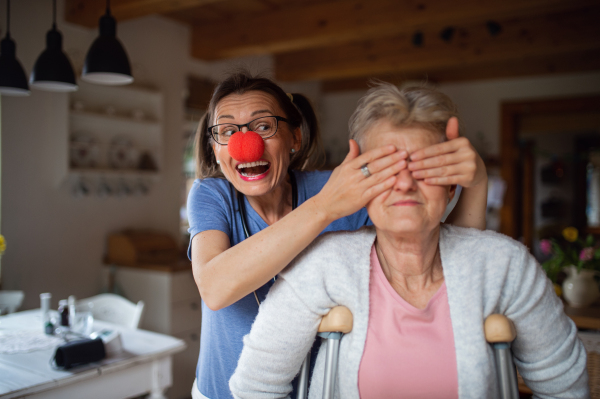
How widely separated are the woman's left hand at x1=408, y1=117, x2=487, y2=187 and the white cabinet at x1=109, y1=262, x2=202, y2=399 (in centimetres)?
278

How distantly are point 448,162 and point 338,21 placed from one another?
10.2 feet

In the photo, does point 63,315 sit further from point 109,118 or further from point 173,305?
point 109,118

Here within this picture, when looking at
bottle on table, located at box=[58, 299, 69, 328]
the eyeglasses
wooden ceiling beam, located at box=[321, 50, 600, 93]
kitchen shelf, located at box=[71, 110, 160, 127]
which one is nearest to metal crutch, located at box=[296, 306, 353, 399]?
the eyeglasses

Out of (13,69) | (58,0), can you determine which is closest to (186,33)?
(58,0)

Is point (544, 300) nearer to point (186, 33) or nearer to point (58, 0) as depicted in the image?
point (58, 0)

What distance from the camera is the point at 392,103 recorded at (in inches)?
39.5

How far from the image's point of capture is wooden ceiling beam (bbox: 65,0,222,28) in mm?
3106

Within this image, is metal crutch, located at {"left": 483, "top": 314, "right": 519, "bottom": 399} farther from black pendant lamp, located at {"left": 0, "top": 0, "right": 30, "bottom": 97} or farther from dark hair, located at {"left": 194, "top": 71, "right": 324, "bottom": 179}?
black pendant lamp, located at {"left": 0, "top": 0, "right": 30, "bottom": 97}

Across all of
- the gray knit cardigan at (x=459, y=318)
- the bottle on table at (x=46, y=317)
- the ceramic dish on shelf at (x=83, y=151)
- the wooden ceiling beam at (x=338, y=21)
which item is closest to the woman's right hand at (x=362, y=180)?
the gray knit cardigan at (x=459, y=318)

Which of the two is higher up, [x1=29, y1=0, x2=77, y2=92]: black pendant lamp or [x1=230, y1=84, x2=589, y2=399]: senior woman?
[x1=29, y1=0, x2=77, y2=92]: black pendant lamp

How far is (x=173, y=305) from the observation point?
3.42m

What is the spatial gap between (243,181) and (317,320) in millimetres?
409

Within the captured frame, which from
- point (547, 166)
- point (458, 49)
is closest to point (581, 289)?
point (458, 49)

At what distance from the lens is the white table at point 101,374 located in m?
1.66
